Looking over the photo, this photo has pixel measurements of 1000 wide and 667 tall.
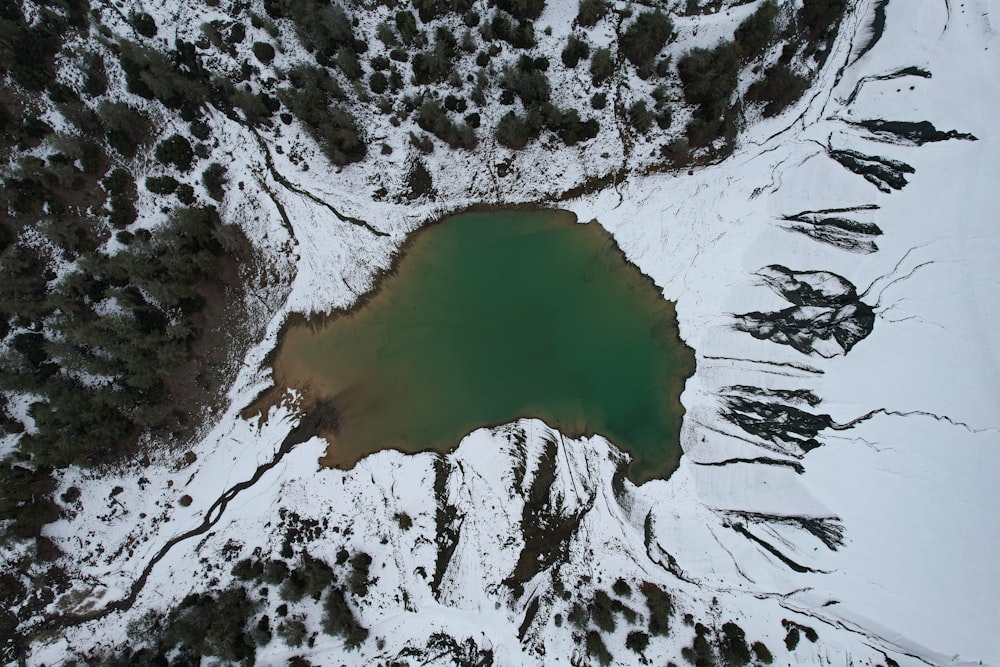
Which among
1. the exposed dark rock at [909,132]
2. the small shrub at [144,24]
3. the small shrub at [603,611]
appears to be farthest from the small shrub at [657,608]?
the small shrub at [144,24]

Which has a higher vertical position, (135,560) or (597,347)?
(597,347)

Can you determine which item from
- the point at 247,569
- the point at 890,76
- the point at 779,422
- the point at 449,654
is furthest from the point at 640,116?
the point at 247,569

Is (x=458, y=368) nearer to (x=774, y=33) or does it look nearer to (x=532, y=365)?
(x=532, y=365)

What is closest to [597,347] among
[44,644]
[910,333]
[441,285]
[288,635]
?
[441,285]

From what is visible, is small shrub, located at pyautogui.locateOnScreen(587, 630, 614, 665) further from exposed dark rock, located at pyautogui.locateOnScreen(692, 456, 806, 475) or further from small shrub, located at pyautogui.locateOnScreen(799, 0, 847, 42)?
small shrub, located at pyautogui.locateOnScreen(799, 0, 847, 42)

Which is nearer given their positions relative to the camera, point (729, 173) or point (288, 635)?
point (288, 635)

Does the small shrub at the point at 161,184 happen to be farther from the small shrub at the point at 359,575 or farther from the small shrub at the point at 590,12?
the small shrub at the point at 590,12

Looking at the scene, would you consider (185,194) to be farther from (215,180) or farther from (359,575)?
(359,575)

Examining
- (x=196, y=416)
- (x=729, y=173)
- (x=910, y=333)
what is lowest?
(x=910, y=333)
